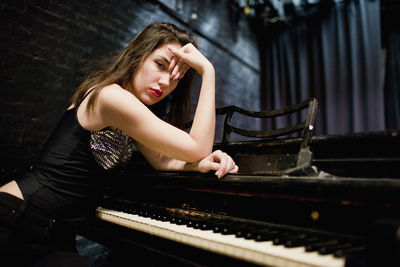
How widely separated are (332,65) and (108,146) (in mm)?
5896

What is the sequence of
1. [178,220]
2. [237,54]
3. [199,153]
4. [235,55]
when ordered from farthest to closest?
[237,54], [235,55], [199,153], [178,220]

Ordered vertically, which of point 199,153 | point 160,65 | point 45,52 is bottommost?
point 199,153

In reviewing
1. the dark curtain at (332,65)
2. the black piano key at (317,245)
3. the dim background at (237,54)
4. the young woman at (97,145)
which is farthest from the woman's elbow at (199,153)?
the dark curtain at (332,65)

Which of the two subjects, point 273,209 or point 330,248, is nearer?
point 330,248

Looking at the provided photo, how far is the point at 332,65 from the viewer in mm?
5867

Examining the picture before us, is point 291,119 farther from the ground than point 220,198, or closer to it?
farther from the ground

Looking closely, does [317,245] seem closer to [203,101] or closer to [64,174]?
[203,101]

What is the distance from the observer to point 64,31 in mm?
2965

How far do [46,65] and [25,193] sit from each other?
1984 millimetres

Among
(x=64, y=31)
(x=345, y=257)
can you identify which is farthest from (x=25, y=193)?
(x=64, y=31)

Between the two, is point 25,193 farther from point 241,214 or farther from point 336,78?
point 336,78

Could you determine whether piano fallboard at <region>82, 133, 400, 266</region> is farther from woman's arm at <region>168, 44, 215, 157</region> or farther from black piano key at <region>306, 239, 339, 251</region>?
woman's arm at <region>168, 44, 215, 157</region>

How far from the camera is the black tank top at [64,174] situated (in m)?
1.39

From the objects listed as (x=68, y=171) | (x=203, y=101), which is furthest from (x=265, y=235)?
(x=68, y=171)
